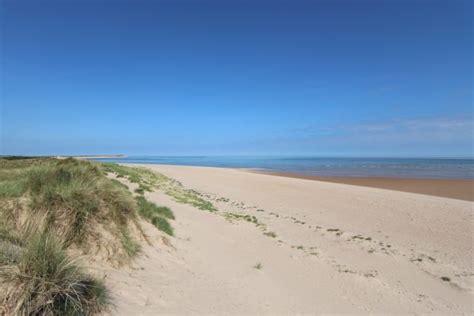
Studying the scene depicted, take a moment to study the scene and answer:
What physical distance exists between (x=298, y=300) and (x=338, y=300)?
35.1 inches

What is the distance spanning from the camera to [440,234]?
33.5 ft

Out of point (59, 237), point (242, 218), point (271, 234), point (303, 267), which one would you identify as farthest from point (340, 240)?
point (59, 237)

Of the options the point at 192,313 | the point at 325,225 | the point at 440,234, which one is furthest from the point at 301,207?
the point at 192,313

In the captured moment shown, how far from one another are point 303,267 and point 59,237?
5439 mm

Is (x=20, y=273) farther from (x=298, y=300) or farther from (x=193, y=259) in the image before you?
(x=298, y=300)

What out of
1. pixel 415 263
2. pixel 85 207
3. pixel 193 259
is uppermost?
pixel 85 207

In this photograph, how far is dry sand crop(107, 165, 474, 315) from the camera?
4.27m

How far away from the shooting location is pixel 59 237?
4.00m

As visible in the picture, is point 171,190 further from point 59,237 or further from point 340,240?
point 59,237

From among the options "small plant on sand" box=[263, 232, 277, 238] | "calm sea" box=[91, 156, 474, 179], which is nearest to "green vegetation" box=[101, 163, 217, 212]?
"small plant on sand" box=[263, 232, 277, 238]

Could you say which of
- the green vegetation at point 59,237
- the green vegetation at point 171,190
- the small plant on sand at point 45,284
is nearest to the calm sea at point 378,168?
the green vegetation at point 171,190

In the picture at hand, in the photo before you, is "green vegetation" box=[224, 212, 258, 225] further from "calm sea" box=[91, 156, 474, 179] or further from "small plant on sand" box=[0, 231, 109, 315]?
"calm sea" box=[91, 156, 474, 179]

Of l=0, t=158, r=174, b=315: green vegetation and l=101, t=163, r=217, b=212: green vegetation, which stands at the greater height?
l=0, t=158, r=174, b=315: green vegetation

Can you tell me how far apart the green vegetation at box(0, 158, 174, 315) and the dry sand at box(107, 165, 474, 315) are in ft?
1.57
